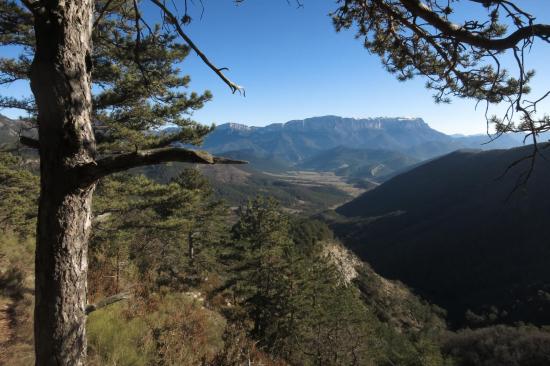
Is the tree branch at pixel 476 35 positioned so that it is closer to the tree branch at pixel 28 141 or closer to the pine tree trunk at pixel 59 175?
the pine tree trunk at pixel 59 175

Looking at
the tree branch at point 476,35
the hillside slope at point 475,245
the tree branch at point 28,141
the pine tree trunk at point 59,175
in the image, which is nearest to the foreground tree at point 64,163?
the pine tree trunk at point 59,175

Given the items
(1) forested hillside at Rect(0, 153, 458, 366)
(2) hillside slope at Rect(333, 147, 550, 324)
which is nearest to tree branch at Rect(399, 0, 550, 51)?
(1) forested hillside at Rect(0, 153, 458, 366)

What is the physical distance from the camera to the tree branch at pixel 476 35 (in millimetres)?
2336

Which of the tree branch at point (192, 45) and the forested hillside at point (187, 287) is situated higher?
the tree branch at point (192, 45)

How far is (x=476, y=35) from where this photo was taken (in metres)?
2.82

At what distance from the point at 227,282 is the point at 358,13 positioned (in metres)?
17.0

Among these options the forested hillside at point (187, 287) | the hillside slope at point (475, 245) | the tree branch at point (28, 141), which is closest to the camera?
the tree branch at point (28, 141)

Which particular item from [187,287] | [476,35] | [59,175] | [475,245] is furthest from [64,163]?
[475,245]

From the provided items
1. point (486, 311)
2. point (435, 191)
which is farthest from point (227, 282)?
point (435, 191)

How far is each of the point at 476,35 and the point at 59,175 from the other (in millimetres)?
3245

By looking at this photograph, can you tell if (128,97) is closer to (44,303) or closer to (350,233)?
(44,303)

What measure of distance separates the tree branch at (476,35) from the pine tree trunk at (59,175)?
256cm

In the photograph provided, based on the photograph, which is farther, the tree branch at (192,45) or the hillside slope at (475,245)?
the hillside slope at (475,245)

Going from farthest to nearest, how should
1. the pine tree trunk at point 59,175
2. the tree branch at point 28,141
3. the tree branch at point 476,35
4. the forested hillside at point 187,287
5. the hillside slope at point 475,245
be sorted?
1. the hillside slope at point 475,245
2. the forested hillside at point 187,287
3. the tree branch at point 28,141
4. the tree branch at point 476,35
5. the pine tree trunk at point 59,175
